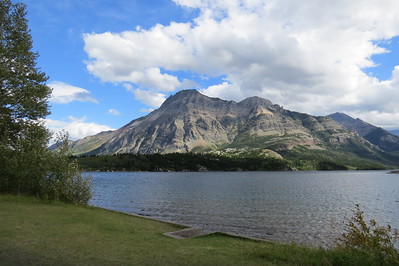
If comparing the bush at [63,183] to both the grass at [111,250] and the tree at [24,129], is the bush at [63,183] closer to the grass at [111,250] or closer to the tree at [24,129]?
the tree at [24,129]

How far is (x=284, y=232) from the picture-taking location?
1665 inches

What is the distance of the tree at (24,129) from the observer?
35844mm

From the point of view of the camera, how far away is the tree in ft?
118

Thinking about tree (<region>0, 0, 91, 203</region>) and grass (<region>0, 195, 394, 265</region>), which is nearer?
grass (<region>0, 195, 394, 265</region>)

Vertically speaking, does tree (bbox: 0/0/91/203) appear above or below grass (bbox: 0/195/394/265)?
above

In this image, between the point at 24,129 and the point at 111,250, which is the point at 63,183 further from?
the point at 111,250

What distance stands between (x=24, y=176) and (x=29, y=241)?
2182cm

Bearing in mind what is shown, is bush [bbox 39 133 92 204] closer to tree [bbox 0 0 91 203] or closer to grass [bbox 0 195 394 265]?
tree [bbox 0 0 91 203]

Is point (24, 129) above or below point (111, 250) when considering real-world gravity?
above

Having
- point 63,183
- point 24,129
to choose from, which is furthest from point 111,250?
point 24,129

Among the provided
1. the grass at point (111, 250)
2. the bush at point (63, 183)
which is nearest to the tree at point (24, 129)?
the bush at point (63, 183)

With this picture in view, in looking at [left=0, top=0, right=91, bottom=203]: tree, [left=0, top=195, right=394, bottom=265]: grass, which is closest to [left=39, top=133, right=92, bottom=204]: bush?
[left=0, top=0, right=91, bottom=203]: tree

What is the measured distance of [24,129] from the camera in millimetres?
38906

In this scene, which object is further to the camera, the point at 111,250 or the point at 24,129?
the point at 24,129
